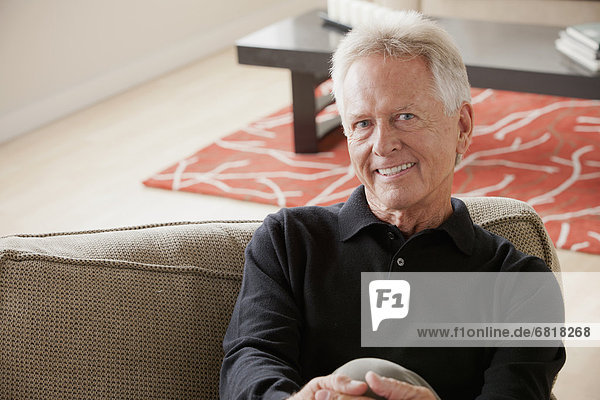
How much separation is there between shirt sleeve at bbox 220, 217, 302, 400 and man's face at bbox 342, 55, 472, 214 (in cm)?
19

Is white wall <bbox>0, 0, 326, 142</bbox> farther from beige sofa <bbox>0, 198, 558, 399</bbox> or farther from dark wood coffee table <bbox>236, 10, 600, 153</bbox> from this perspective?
beige sofa <bbox>0, 198, 558, 399</bbox>

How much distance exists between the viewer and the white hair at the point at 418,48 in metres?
1.34

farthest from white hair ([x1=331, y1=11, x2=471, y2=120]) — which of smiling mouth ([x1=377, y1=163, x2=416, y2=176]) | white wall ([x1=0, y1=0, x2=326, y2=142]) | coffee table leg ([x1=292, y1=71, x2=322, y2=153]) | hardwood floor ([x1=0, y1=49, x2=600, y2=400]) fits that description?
white wall ([x1=0, y1=0, x2=326, y2=142])

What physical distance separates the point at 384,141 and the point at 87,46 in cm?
357

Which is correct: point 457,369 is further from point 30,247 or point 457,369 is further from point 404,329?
point 30,247

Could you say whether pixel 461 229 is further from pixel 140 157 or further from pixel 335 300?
pixel 140 157

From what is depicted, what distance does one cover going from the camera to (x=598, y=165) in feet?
11.6

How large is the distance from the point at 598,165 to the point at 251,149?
1.52 metres

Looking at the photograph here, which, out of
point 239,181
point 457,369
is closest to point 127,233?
point 457,369

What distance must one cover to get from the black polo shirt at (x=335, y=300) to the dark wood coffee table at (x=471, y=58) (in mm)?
1805

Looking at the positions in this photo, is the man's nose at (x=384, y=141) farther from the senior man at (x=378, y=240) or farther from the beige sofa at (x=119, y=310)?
the beige sofa at (x=119, y=310)

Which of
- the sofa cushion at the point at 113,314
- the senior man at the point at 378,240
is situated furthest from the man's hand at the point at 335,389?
the sofa cushion at the point at 113,314

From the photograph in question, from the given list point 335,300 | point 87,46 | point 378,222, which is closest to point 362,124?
point 378,222

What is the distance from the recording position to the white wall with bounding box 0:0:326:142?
13.8 feet
